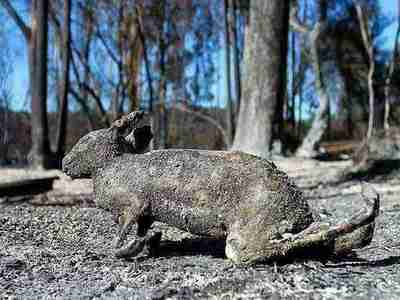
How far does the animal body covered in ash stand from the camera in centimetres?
249

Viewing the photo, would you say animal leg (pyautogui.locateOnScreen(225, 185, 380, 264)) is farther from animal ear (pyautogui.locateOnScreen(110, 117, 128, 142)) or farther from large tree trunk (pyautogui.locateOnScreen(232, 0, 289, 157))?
large tree trunk (pyautogui.locateOnScreen(232, 0, 289, 157))

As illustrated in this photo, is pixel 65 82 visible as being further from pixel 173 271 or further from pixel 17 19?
pixel 173 271

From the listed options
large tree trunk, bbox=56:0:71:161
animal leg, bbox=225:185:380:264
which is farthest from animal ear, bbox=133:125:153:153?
large tree trunk, bbox=56:0:71:161

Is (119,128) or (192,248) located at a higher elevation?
(119,128)

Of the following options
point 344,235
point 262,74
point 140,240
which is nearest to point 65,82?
point 262,74

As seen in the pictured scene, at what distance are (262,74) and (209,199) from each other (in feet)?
22.7

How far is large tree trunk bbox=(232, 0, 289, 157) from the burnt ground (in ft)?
18.0

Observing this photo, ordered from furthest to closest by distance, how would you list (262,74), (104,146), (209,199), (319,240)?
1. (262,74)
2. (104,146)
3. (209,199)
4. (319,240)

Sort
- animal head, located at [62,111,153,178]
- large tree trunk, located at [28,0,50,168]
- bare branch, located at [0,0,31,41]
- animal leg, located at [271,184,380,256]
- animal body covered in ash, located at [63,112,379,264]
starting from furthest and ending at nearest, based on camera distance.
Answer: bare branch, located at [0,0,31,41] < large tree trunk, located at [28,0,50,168] < animal head, located at [62,111,153,178] < animal body covered in ash, located at [63,112,379,264] < animal leg, located at [271,184,380,256]

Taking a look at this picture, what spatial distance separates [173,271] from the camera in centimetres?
255

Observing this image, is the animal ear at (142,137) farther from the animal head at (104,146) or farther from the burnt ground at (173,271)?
the burnt ground at (173,271)

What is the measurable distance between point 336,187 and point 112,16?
1353cm

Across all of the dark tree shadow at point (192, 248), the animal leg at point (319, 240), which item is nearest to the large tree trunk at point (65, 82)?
the dark tree shadow at point (192, 248)

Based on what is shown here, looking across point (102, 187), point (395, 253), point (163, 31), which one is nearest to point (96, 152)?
point (102, 187)
